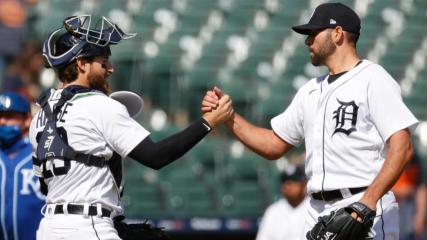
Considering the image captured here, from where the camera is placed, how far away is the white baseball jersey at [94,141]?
14.9ft

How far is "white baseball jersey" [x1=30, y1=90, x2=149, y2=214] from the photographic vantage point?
4531 millimetres

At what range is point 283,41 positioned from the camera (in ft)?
40.5

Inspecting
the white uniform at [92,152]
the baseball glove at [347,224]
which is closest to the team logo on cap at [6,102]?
the white uniform at [92,152]

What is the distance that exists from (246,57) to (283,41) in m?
0.63

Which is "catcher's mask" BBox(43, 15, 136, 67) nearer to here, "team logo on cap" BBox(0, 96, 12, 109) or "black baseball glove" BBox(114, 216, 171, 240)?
"black baseball glove" BBox(114, 216, 171, 240)

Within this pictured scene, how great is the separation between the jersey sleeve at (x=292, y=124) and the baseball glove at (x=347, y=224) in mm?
695

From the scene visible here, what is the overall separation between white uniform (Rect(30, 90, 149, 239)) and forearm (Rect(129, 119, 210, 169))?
0.12 ft

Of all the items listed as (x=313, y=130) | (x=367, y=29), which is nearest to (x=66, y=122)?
(x=313, y=130)

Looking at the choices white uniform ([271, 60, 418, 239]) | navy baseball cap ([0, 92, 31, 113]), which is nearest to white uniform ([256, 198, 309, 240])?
navy baseball cap ([0, 92, 31, 113])

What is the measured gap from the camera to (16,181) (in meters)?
6.34

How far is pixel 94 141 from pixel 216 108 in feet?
2.53

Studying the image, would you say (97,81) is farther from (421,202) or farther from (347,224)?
(421,202)

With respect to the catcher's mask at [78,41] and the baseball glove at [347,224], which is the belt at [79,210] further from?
the baseball glove at [347,224]

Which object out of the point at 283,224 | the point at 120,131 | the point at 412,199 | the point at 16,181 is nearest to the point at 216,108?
the point at 120,131
